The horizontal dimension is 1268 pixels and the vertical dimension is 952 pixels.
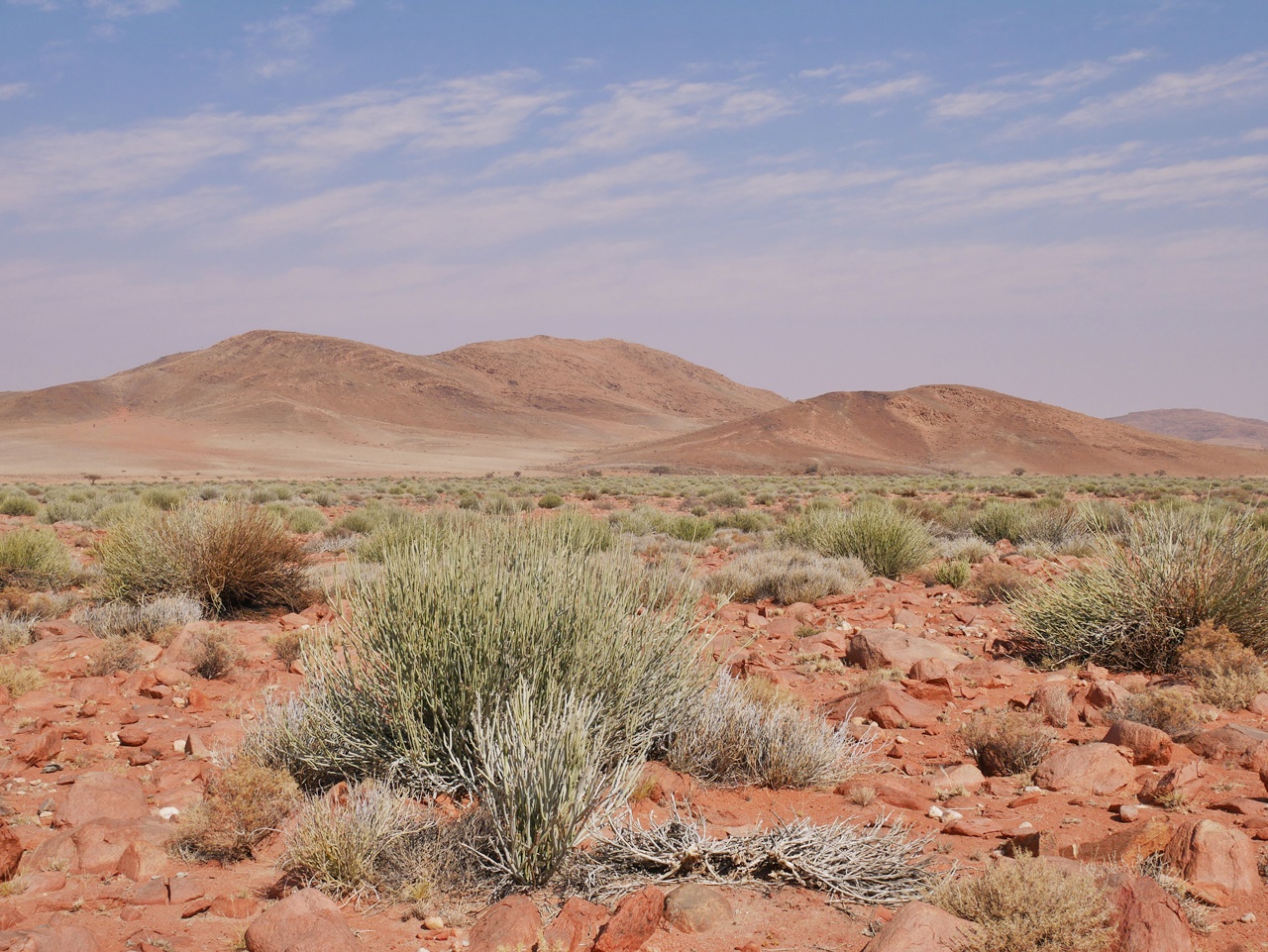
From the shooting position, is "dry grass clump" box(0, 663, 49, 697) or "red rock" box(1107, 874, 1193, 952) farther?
"dry grass clump" box(0, 663, 49, 697)

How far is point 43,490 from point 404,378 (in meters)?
80.2

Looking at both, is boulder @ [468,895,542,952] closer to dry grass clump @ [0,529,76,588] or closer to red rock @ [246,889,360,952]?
red rock @ [246,889,360,952]

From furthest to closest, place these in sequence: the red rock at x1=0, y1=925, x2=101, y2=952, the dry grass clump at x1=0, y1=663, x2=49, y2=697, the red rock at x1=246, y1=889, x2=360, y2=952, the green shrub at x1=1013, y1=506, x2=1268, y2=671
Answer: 1. the green shrub at x1=1013, y1=506, x2=1268, y2=671
2. the dry grass clump at x1=0, y1=663, x2=49, y2=697
3. the red rock at x1=246, y1=889, x2=360, y2=952
4. the red rock at x1=0, y1=925, x2=101, y2=952

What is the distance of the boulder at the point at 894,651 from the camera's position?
7430 millimetres

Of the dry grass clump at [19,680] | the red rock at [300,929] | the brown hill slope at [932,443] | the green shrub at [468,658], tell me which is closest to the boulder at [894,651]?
the green shrub at [468,658]

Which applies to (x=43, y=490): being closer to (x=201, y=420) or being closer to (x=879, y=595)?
(x=879, y=595)

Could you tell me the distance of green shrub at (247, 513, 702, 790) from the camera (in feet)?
14.9

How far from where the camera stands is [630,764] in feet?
15.4

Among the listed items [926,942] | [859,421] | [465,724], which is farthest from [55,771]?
[859,421]

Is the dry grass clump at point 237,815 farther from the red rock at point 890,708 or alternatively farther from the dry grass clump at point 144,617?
the dry grass clump at point 144,617

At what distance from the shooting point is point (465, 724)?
4562mm

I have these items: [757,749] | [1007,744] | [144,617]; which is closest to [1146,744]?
[1007,744]

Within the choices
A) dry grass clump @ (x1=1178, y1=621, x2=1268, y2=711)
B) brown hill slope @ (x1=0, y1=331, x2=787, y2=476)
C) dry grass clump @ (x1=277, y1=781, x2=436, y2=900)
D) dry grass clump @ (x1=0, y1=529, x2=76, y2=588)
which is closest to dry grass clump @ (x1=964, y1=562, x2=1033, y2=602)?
dry grass clump @ (x1=1178, y1=621, x2=1268, y2=711)

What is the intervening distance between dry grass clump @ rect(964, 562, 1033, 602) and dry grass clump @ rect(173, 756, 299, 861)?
7.88 meters
